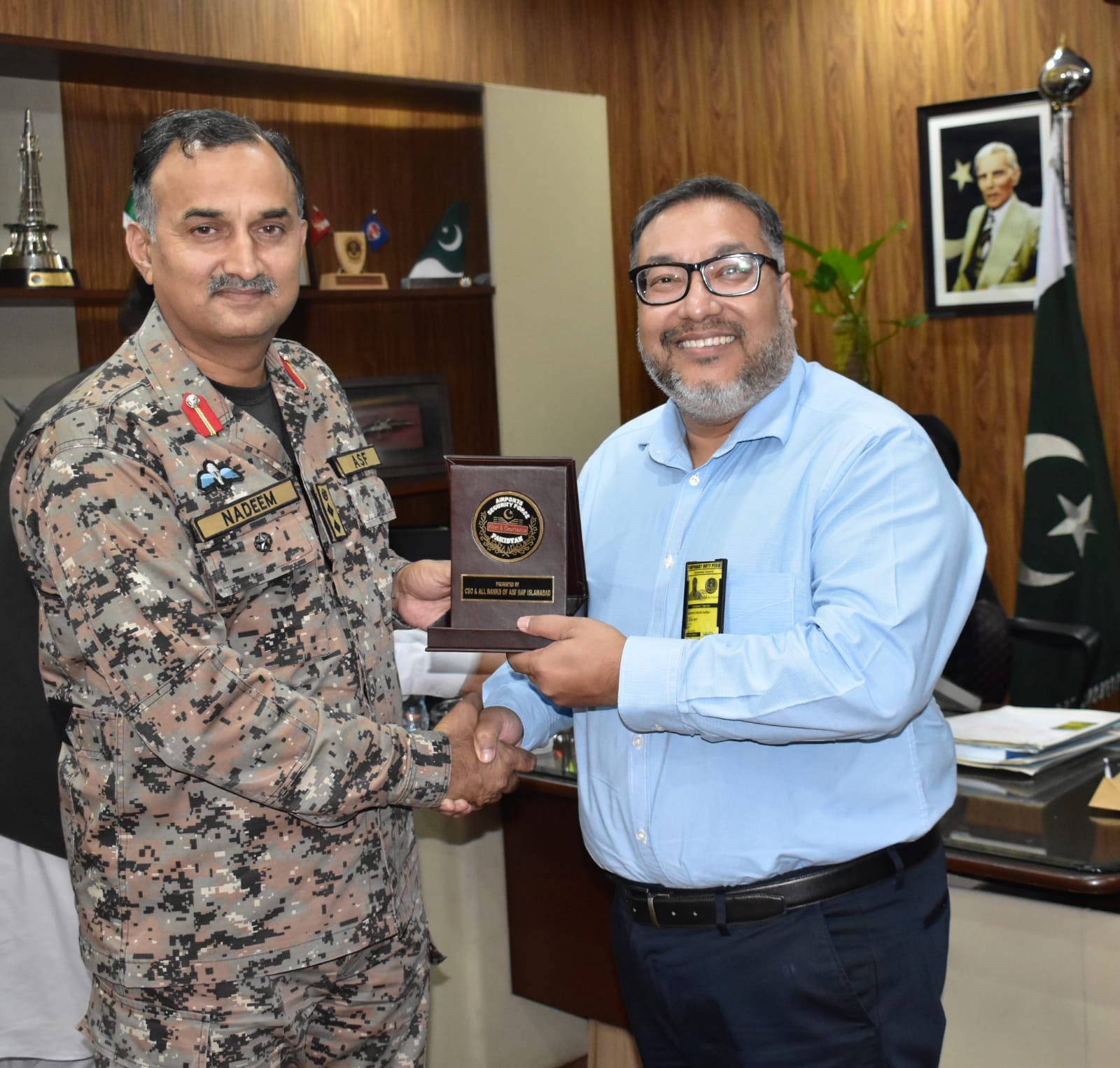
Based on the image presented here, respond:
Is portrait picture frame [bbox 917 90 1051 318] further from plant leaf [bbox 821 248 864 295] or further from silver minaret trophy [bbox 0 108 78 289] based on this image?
silver minaret trophy [bbox 0 108 78 289]

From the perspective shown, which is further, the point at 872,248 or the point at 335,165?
the point at 335,165

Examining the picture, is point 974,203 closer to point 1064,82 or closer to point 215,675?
point 1064,82

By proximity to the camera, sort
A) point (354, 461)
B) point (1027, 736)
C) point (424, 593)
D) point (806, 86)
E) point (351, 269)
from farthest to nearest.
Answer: point (806, 86) < point (351, 269) < point (1027, 736) < point (424, 593) < point (354, 461)

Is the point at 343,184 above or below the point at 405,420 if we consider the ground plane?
above

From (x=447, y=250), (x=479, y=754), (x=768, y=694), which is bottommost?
(x=479, y=754)

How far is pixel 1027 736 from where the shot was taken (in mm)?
2264

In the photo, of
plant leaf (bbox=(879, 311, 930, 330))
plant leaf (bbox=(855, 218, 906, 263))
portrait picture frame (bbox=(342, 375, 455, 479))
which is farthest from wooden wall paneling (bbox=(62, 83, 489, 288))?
plant leaf (bbox=(879, 311, 930, 330))

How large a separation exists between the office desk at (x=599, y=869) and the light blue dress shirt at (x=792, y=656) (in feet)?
1.03

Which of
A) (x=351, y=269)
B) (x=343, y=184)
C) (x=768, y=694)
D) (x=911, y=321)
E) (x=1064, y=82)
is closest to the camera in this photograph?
(x=768, y=694)

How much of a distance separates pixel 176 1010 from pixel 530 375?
119 inches

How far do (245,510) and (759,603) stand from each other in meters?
0.65

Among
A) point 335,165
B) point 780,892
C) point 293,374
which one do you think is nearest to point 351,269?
point 335,165

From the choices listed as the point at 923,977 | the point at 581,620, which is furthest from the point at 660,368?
the point at 923,977

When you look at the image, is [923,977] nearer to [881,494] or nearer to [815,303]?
[881,494]
